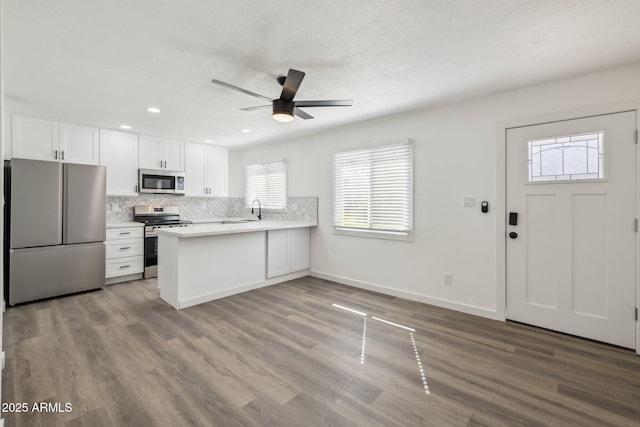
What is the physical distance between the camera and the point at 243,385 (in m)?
2.05

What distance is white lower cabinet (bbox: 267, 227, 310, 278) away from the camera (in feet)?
14.4

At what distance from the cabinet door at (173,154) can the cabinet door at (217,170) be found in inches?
21.3

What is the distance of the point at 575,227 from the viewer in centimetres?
275

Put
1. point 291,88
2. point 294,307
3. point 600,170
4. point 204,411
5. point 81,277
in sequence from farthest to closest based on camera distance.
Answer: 1. point 81,277
2. point 294,307
3. point 600,170
4. point 291,88
5. point 204,411

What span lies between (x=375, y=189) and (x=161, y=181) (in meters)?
3.59

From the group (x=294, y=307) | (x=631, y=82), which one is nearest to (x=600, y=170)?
(x=631, y=82)

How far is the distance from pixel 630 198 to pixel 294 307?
10.7ft

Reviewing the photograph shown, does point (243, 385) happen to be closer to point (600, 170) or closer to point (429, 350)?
point (429, 350)

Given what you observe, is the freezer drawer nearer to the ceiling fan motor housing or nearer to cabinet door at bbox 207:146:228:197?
cabinet door at bbox 207:146:228:197

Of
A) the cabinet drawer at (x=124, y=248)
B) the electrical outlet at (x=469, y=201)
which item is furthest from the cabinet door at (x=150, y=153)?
the electrical outlet at (x=469, y=201)

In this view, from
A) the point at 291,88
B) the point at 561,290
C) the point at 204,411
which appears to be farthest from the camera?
the point at 561,290

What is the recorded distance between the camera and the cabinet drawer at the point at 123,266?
4414 mm

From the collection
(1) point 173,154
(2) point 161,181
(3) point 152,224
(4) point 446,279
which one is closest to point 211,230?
(3) point 152,224

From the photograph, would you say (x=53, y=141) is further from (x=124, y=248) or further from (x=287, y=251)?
(x=287, y=251)
